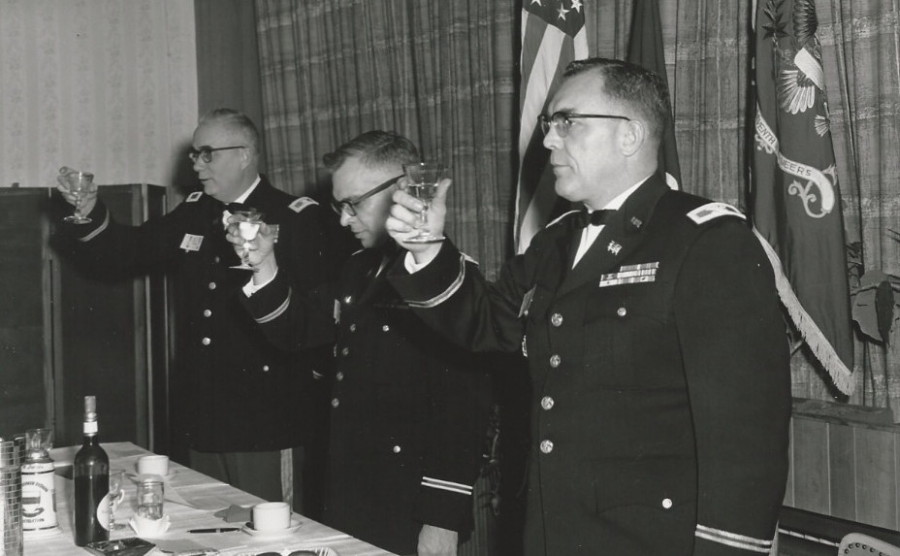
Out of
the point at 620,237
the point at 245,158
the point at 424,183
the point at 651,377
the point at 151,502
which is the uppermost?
the point at 245,158

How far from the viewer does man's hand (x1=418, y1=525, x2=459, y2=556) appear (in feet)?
8.83

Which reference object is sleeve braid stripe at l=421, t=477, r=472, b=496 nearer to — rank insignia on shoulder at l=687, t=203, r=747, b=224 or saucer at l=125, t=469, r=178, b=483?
saucer at l=125, t=469, r=178, b=483

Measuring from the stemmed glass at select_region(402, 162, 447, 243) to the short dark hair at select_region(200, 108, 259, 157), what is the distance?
222 centimetres

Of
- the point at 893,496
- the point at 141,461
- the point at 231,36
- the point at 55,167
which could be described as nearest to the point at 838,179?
the point at 893,496

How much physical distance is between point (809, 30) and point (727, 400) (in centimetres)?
149

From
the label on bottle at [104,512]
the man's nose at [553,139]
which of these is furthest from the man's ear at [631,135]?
the label on bottle at [104,512]

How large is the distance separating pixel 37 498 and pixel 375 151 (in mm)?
1235

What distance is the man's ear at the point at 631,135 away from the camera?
217 cm

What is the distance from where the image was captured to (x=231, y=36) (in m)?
5.65

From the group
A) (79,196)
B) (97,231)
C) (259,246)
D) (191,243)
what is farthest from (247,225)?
(97,231)

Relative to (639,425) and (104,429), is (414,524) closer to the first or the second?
(639,425)

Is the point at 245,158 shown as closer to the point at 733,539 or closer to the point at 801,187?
the point at 801,187

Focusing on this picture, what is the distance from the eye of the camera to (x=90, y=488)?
7.36ft

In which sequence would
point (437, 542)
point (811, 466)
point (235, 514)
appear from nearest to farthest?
point (235, 514) → point (437, 542) → point (811, 466)
